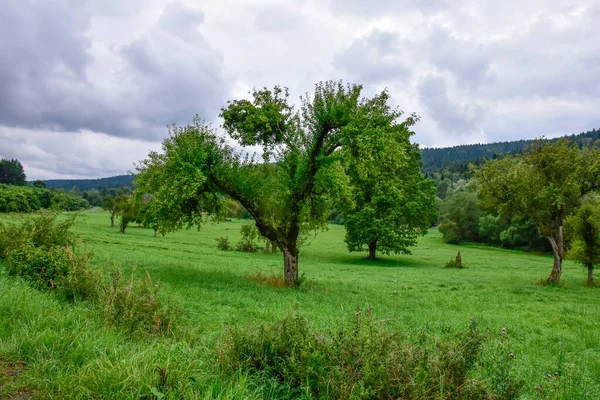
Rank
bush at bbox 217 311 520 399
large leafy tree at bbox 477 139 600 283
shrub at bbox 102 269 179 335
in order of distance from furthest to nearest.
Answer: large leafy tree at bbox 477 139 600 283 → shrub at bbox 102 269 179 335 → bush at bbox 217 311 520 399

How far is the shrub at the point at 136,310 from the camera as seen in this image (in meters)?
7.22

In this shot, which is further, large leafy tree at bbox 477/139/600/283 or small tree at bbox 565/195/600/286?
small tree at bbox 565/195/600/286

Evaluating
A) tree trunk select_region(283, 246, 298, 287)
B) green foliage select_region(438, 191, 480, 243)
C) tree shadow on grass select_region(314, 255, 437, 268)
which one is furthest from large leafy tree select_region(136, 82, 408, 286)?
green foliage select_region(438, 191, 480, 243)

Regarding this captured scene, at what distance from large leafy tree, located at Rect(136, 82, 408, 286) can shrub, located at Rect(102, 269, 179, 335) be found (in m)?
8.57

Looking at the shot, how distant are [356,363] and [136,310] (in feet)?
17.1

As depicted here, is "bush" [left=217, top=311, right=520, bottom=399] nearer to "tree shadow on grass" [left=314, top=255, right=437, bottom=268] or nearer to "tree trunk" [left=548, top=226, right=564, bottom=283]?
"tree trunk" [left=548, top=226, right=564, bottom=283]

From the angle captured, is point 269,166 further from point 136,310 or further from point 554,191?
point 554,191

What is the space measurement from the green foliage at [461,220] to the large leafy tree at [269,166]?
56579 millimetres

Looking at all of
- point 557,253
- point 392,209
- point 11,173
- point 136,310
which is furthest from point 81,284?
point 11,173

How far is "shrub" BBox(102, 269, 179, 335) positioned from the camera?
7.22m

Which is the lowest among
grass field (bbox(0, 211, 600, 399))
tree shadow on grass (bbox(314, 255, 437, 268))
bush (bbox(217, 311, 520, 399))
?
tree shadow on grass (bbox(314, 255, 437, 268))

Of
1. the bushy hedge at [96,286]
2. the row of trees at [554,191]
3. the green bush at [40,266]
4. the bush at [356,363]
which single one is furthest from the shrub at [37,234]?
the row of trees at [554,191]

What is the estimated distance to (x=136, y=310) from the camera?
7617mm

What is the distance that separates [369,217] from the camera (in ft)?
124
